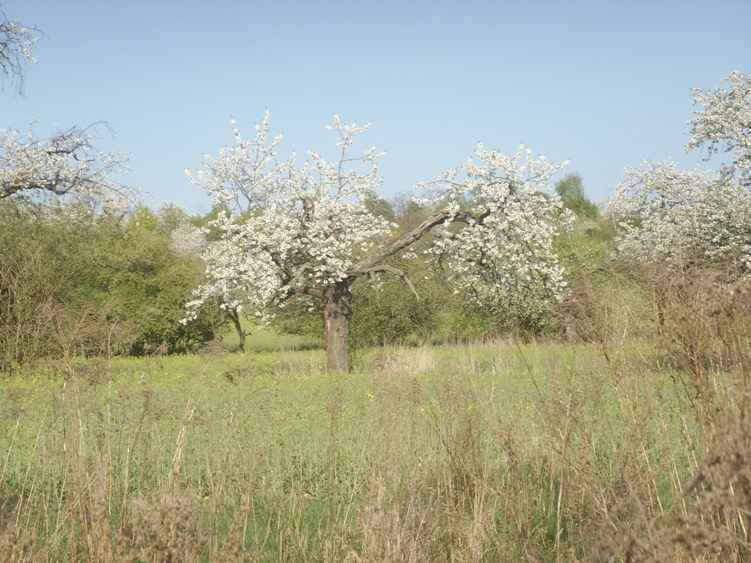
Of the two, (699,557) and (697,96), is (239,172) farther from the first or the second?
(699,557)

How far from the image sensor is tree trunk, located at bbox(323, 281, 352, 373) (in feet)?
50.1

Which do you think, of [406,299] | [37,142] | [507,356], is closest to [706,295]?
[507,356]

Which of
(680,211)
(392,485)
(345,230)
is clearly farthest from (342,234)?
(392,485)

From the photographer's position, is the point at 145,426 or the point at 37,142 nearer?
the point at 145,426

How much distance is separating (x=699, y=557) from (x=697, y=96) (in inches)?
644

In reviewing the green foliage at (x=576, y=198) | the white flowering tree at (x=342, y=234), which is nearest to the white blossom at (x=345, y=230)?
the white flowering tree at (x=342, y=234)

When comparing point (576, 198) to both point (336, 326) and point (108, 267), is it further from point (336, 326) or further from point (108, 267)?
point (336, 326)

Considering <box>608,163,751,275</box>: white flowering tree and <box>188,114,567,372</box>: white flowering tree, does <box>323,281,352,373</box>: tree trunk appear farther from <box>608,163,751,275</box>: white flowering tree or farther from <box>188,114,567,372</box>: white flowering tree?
<box>608,163,751,275</box>: white flowering tree

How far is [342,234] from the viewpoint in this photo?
53.0 ft

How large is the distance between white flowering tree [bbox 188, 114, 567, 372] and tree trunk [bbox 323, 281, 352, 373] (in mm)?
21

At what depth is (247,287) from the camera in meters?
15.9

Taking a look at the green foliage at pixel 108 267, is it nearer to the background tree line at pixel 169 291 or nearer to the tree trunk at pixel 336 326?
the background tree line at pixel 169 291

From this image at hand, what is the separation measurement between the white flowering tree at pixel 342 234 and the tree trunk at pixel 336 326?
0.02 m

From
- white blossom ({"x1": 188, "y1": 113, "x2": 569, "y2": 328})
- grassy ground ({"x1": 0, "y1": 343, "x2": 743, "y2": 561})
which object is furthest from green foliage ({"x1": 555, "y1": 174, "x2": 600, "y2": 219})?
grassy ground ({"x1": 0, "y1": 343, "x2": 743, "y2": 561})
